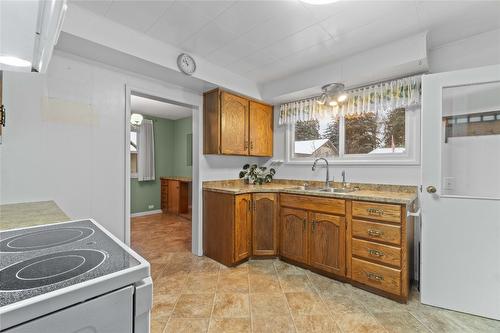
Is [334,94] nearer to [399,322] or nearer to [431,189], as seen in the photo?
[431,189]

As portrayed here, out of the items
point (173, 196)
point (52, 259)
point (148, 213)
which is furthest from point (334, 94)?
point (148, 213)

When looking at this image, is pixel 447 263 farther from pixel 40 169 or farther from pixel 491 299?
pixel 40 169

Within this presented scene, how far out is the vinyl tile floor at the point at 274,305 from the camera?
1.58 metres

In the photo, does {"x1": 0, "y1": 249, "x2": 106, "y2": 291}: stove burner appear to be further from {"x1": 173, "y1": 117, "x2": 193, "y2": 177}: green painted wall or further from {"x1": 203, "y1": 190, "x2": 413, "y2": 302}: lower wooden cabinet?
{"x1": 173, "y1": 117, "x2": 193, "y2": 177}: green painted wall

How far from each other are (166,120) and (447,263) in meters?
5.57

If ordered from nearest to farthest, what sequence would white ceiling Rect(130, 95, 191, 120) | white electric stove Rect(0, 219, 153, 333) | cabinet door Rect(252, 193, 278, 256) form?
white electric stove Rect(0, 219, 153, 333), cabinet door Rect(252, 193, 278, 256), white ceiling Rect(130, 95, 191, 120)

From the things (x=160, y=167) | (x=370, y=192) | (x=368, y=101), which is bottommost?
(x=370, y=192)

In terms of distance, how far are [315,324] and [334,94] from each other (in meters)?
2.12

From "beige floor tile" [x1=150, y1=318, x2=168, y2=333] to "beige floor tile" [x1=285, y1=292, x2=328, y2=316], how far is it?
0.94 metres

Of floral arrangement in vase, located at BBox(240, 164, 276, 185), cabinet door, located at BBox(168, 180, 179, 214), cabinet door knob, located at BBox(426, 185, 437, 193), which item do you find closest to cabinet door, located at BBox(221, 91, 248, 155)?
floral arrangement in vase, located at BBox(240, 164, 276, 185)

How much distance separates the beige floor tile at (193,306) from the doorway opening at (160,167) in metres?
2.13

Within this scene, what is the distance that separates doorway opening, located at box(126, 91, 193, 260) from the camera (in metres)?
4.44

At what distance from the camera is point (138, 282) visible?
65 centimetres

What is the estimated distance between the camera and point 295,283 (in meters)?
2.16
